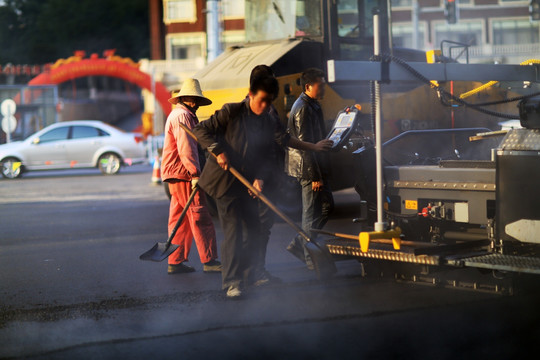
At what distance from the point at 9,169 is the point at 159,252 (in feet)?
56.3

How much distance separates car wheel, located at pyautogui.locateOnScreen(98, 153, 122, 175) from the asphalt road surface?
14746mm

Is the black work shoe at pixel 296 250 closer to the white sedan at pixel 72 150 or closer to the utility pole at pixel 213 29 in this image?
the utility pole at pixel 213 29

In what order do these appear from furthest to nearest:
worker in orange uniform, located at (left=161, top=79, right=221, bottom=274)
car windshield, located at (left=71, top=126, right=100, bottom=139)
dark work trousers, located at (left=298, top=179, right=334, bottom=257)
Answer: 1. car windshield, located at (left=71, top=126, right=100, bottom=139)
2. worker in orange uniform, located at (left=161, top=79, right=221, bottom=274)
3. dark work trousers, located at (left=298, top=179, right=334, bottom=257)

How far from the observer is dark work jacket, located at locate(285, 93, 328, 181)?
749cm

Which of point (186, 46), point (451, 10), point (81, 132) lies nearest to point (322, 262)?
point (451, 10)

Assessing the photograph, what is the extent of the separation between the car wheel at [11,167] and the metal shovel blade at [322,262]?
1882 centimetres

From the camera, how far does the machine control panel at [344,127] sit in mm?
6871

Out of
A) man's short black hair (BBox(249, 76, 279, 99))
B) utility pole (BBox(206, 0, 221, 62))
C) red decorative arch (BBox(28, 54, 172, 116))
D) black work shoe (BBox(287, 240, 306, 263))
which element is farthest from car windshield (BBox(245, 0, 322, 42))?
red decorative arch (BBox(28, 54, 172, 116))

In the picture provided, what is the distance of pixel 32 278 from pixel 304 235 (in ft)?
9.26

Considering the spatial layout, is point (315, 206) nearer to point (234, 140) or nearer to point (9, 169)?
point (234, 140)

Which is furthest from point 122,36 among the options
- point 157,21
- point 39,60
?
point 39,60

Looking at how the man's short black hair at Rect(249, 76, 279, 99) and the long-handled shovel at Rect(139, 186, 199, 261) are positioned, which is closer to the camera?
the man's short black hair at Rect(249, 76, 279, 99)

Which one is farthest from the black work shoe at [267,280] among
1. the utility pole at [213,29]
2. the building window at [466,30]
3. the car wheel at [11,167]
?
the building window at [466,30]

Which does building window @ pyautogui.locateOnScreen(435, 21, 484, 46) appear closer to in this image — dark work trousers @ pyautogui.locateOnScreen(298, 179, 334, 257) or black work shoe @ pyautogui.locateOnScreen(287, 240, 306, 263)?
dark work trousers @ pyautogui.locateOnScreen(298, 179, 334, 257)
